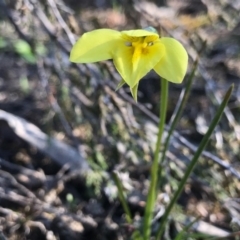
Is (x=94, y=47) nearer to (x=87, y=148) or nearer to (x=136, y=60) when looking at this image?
(x=136, y=60)

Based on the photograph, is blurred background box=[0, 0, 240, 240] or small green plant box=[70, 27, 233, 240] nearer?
small green plant box=[70, 27, 233, 240]

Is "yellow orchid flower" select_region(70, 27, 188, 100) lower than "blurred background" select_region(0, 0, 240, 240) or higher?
higher

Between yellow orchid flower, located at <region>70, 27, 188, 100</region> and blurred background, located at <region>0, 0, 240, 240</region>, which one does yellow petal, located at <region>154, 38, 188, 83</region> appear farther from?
blurred background, located at <region>0, 0, 240, 240</region>

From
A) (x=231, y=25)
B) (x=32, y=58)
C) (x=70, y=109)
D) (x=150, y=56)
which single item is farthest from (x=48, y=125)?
(x=231, y=25)

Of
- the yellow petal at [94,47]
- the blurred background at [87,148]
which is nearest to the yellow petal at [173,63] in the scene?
the yellow petal at [94,47]

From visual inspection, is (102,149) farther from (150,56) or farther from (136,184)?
(150,56)

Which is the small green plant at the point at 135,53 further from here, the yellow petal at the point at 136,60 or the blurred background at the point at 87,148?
the blurred background at the point at 87,148

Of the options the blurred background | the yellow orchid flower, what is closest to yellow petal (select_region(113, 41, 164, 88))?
the yellow orchid flower
